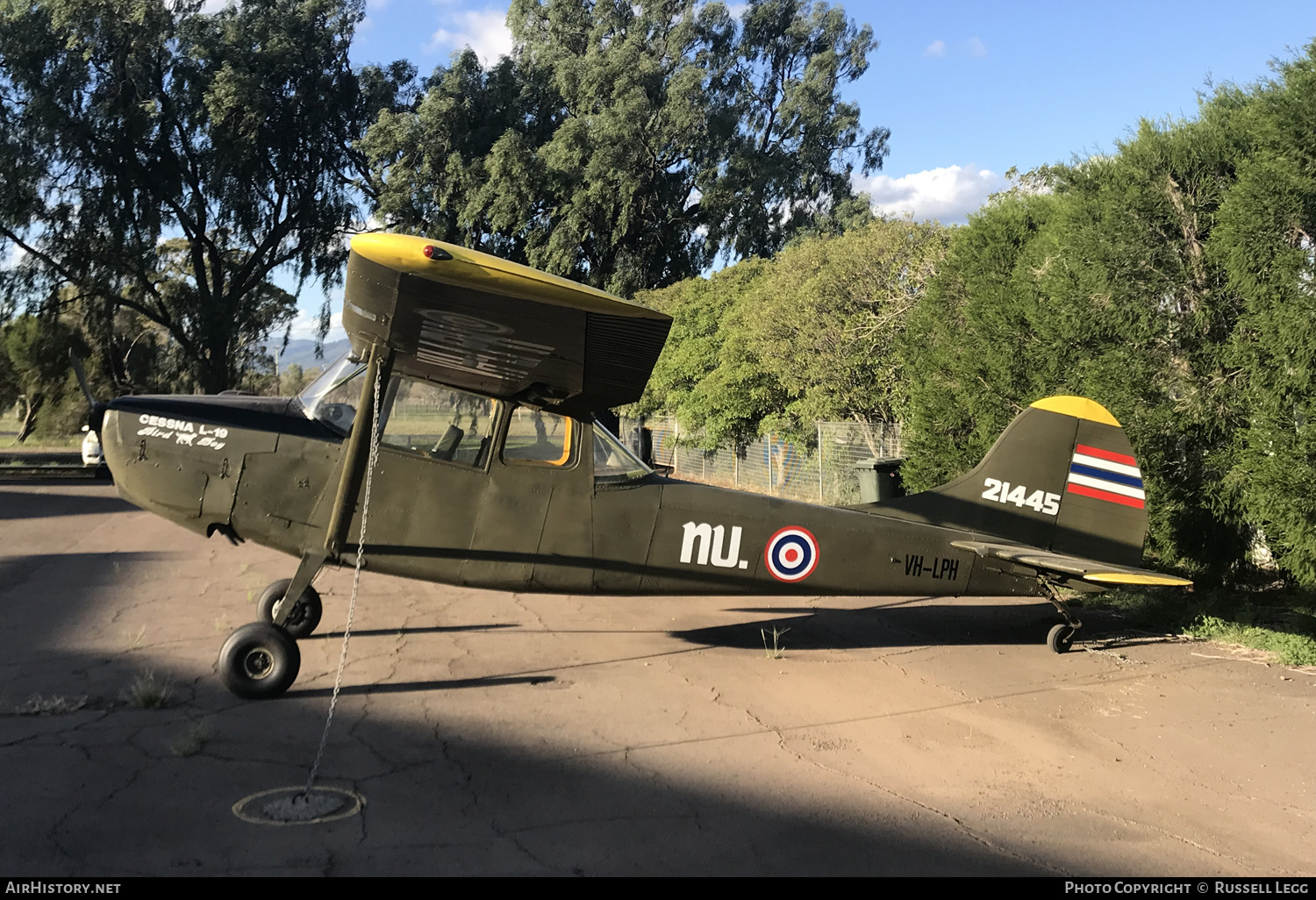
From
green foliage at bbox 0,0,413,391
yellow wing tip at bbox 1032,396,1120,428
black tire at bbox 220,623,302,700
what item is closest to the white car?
green foliage at bbox 0,0,413,391

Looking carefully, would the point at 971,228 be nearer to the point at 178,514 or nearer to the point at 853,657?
the point at 853,657

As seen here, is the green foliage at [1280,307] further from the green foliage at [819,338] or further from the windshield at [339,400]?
the green foliage at [819,338]

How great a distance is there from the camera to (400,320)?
560 cm

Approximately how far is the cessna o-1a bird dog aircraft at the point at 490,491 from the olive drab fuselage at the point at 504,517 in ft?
0.04

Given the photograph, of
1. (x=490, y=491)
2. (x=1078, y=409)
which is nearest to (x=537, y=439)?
(x=490, y=491)

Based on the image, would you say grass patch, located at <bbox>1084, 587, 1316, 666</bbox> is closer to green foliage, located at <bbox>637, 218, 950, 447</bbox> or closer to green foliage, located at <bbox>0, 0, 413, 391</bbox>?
green foliage, located at <bbox>637, 218, 950, 447</bbox>

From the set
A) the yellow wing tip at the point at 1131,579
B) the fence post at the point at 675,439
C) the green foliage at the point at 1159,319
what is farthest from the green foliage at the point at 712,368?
the yellow wing tip at the point at 1131,579

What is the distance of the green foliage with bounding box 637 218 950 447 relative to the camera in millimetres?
17781

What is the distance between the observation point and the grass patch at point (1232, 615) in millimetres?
7836

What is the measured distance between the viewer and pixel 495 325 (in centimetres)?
561

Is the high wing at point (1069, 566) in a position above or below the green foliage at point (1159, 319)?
below

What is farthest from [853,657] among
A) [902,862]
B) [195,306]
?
[195,306]

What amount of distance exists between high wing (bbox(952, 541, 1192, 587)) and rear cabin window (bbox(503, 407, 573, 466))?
3385 mm
